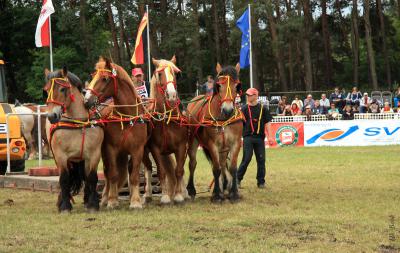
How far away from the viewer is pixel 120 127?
34.6ft

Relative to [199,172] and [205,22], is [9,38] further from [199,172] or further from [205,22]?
[199,172]

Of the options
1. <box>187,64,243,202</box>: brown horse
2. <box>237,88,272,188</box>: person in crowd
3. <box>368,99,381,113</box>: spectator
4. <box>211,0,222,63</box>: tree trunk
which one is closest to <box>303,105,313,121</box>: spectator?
<box>368,99,381,113</box>: spectator

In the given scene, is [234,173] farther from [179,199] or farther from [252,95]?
[252,95]

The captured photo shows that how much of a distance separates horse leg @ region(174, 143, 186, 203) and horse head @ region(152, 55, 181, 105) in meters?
0.86

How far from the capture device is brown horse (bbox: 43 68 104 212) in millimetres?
10031

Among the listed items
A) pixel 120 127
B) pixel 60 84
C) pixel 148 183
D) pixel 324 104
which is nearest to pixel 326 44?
pixel 324 104

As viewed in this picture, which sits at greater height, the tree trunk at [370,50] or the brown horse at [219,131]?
the tree trunk at [370,50]

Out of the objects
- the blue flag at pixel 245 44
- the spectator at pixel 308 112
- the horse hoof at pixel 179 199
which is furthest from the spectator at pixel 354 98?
the horse hoof at pixel 179 199

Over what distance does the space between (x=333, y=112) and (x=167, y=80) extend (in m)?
20.6

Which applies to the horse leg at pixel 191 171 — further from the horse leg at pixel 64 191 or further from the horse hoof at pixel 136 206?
the horse leg at pixel 64 191

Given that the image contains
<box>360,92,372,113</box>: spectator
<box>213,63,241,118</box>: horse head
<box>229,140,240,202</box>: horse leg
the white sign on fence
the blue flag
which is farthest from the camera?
<box>360,92,372,113</box>: spectator

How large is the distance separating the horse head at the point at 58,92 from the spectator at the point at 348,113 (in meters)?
20.8

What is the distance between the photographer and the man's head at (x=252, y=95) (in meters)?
14.1

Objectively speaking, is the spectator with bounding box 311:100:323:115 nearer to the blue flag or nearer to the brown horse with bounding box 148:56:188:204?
the blue flag
